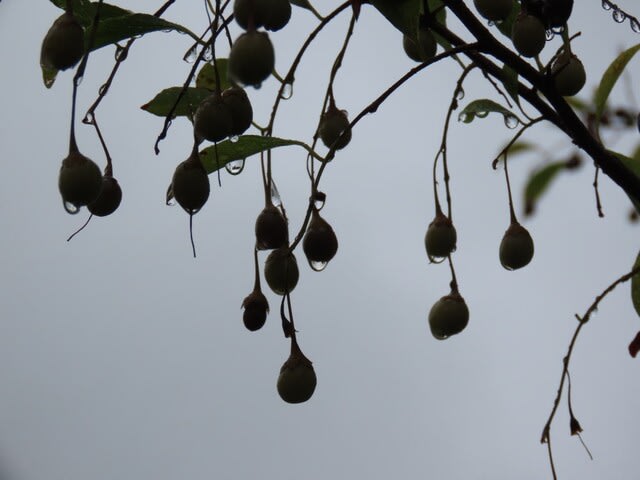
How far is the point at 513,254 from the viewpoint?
91cm

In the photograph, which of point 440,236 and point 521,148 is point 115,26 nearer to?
point 440,236

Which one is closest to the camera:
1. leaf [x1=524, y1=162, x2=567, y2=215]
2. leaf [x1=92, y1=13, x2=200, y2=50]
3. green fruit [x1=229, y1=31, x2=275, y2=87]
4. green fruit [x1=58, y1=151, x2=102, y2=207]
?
green fruit [x1=229, y1=31, x2=275, y2=87]

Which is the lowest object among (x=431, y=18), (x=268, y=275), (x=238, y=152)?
(x=268, y=275)

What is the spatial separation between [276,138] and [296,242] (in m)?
A: 0.11

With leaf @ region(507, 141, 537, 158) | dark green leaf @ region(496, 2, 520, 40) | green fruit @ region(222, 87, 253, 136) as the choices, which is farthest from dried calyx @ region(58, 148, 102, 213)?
leaf @ region(507, 141, 537, 158)

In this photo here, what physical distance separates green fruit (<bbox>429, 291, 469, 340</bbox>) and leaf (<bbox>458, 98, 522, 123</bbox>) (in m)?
0.18

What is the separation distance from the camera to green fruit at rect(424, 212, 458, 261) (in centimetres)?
89

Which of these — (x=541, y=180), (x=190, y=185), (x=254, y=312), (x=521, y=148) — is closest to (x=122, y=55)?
(x=190, y=185)

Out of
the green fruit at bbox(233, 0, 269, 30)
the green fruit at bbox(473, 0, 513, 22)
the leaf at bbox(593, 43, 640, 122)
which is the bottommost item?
the green fruit at bbox(233, 0, 269, 30)

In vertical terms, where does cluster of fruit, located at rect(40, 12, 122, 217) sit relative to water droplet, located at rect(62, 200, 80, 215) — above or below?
above

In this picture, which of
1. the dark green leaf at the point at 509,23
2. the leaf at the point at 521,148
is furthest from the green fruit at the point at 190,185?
the leaf at the point at 521,148

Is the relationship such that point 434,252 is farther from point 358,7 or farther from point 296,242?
point 358,7

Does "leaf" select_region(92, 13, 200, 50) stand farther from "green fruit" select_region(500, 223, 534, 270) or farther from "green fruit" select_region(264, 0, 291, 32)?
"green fruit" select_region(500, 223, 534, 270)

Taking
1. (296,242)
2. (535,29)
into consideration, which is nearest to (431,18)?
(535,29)
